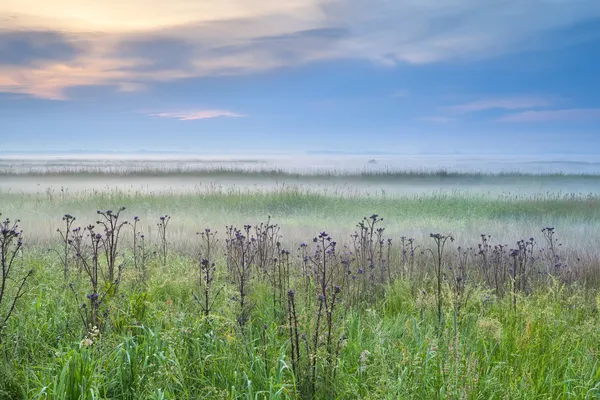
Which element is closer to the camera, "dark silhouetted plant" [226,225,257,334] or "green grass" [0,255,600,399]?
"green grass" [0,255,600,399]

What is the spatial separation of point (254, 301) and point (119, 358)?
205 centimetres

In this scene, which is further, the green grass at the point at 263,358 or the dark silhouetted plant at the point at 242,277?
the dark silhouetted plant at the point at 242,277

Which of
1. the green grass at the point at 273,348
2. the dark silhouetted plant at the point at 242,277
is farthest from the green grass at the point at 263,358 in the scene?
the dark silhouetted plant at the point at 242,277

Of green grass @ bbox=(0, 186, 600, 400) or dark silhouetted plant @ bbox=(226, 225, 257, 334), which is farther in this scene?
dark silhouetted plant @ bbox=(226, 225, 257, 334)

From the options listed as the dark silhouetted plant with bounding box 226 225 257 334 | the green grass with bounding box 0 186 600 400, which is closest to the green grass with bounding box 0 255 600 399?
the green grass with bounding box 0 186 600 400

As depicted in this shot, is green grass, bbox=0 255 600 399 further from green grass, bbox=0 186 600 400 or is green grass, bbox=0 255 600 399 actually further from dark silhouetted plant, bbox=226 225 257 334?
dark silhouetted plant, bbox=226 225 257 334

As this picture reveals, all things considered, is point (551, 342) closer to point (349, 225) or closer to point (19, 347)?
point (19, 347)

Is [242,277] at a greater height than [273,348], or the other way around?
[242,277]

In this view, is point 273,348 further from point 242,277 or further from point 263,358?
point 242,277

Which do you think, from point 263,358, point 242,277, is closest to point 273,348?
point 263,358

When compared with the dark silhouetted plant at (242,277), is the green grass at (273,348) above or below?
below

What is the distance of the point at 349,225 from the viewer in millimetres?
13180

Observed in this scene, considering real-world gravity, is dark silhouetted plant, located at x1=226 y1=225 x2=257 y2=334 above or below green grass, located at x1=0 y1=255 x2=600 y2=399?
above

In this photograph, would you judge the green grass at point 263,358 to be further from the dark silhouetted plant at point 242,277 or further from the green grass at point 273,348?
the dark silhouetted plant at point 242,277
